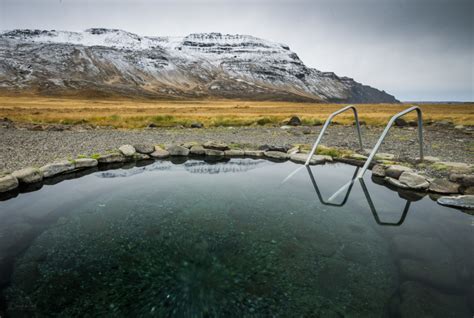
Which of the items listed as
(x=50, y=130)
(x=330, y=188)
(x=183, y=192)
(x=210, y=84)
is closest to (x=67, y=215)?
(x=183, y=192)

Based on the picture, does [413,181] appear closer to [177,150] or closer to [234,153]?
[234,153]

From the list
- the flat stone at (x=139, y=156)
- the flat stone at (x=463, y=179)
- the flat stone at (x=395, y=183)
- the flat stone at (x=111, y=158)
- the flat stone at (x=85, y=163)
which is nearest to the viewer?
the flat stone at (x=463, y=179)

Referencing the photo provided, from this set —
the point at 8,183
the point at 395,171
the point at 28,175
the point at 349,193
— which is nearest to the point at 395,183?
the point at 395,171

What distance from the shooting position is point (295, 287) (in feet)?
15.5

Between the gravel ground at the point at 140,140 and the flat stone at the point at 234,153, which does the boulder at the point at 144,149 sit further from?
the flat stone at the point at 234,153

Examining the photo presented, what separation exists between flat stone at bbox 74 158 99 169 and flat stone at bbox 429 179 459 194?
521 inches

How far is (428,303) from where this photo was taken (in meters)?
4.31

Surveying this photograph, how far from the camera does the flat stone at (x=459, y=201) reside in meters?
7.84

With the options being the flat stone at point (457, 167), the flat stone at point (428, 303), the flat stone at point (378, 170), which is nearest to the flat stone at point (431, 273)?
the flat stone at point (428, 303)

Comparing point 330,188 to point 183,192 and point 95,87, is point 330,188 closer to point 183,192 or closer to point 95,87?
point 183,192

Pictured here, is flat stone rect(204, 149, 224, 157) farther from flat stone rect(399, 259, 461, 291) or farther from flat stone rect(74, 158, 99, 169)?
flat stone rect(399, 259, 461, 291)

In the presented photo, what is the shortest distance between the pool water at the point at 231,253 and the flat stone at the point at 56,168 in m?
0.84

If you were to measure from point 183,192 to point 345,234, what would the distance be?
5.33 m

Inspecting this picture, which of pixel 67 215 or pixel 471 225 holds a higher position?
pixel 471 225
